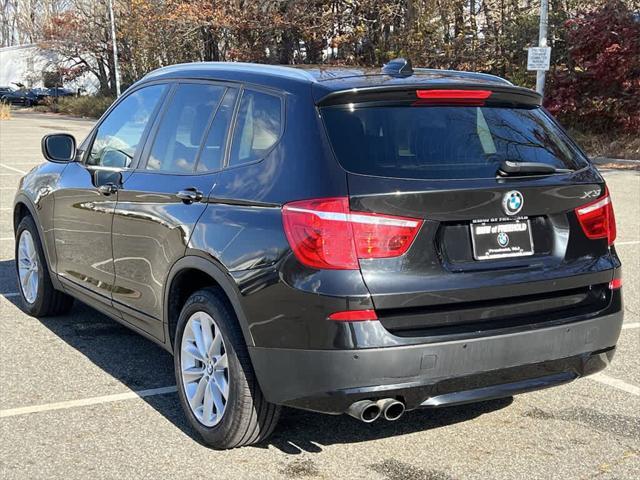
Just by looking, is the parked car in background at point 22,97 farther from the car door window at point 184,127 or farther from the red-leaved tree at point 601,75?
the car door window at point 184,127

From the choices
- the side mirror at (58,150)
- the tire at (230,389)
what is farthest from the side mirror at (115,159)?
the tire at (230,389)

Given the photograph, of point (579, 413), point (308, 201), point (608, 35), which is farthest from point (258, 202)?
point (608, 35)

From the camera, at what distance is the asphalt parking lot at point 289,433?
3812 mm

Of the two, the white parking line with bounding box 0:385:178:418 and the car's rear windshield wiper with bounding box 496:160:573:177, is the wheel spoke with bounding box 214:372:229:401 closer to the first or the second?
the white parking line with bounding box 0:385:178:418

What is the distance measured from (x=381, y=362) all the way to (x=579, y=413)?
164cm

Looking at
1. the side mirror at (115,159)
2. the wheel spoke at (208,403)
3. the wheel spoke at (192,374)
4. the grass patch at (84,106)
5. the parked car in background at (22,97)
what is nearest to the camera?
the wheel spoke at (208,403)

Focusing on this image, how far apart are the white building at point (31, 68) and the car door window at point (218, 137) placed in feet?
180

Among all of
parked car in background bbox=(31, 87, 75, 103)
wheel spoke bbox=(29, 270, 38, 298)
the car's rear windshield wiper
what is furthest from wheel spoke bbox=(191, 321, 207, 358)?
parked car in background bbox=(31, 87, 75, 103)

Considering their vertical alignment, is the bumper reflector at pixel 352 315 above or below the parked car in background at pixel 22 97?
above

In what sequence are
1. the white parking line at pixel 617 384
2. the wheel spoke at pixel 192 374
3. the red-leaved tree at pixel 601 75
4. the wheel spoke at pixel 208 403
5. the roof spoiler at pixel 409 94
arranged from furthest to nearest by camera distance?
the red-leaved tree at pixel 601 75, the white parking line at pixel 617 384, the wheel spoke at pixel 192 374, the wheel spoke at pixel 208 403, the roof spoiler at pixel 409 94

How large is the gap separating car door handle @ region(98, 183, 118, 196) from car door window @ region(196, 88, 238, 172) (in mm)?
851

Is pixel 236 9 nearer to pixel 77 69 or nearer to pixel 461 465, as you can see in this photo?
pixel 77 69

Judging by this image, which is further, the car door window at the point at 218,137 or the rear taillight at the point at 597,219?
the car door window at the point at 218,137

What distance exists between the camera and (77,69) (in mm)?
54094
